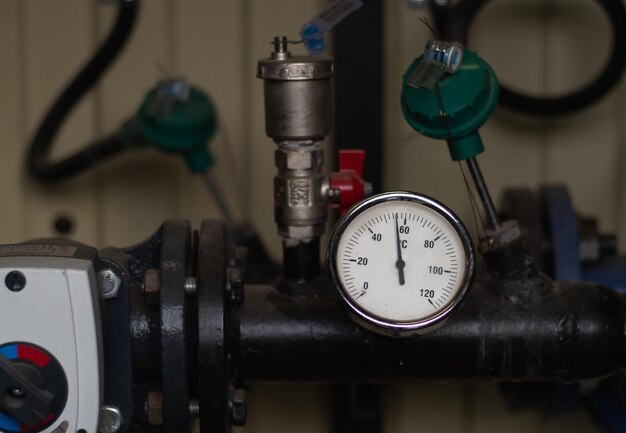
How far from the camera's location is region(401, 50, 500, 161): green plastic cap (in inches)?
45.4

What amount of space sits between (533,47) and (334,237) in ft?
2.53

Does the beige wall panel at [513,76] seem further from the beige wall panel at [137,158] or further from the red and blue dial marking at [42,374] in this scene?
the red and blue dial marking at [42,374]

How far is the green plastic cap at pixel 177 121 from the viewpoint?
1.59 m

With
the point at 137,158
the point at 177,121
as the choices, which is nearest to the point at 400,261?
the point at 177,121

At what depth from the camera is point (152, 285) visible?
1.12m

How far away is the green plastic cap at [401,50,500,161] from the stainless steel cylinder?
0.09 metres

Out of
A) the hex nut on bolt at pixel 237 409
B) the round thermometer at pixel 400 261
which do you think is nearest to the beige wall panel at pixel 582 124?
the round thermometer at pixel 400 261

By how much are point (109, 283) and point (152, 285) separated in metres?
0.04

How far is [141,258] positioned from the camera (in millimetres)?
1209

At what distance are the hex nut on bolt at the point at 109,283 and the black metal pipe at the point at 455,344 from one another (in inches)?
5.2

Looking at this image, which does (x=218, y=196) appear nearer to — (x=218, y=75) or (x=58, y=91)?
(x=218, y=75)

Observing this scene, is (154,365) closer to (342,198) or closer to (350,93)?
(342,198)

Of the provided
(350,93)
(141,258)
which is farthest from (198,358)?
(350,93)

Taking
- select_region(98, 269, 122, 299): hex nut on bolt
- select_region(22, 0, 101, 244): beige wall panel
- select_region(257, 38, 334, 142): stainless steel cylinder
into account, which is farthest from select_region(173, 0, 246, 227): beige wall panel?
select_region(98, 269, 122, 299): hex nut on bolt
